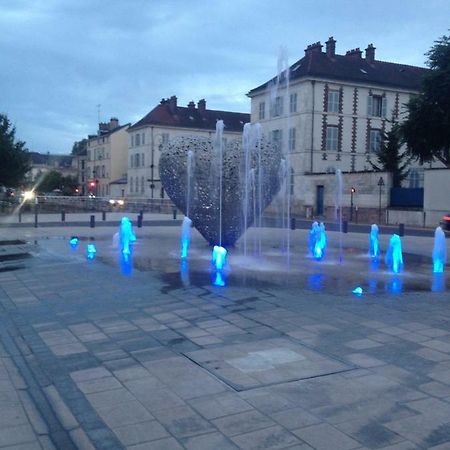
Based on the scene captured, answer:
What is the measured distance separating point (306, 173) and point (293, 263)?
1167 inches

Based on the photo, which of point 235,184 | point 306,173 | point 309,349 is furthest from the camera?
point 306,173

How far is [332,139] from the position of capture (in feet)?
156

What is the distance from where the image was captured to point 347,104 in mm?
47906

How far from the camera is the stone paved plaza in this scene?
15.4ft

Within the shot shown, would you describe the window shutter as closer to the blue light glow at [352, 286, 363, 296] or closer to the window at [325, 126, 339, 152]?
the window at [325, 126, 339, 152]

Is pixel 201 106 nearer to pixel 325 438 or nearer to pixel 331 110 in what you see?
pixel 331 110

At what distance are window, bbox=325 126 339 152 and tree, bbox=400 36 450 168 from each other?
10228 mm

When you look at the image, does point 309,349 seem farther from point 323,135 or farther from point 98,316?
point 323,135

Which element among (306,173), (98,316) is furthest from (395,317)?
(306,173)

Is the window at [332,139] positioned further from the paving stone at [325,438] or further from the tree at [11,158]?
the paving stone at [325,438]

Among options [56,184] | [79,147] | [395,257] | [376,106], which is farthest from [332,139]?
[79,147]

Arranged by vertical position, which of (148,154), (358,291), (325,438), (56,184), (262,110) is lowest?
(325,438)

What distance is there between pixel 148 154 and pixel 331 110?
25.0m

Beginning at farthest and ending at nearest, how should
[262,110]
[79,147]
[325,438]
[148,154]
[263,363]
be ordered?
[79,147], [148,154], [262,110], [263,363], [325,438]
